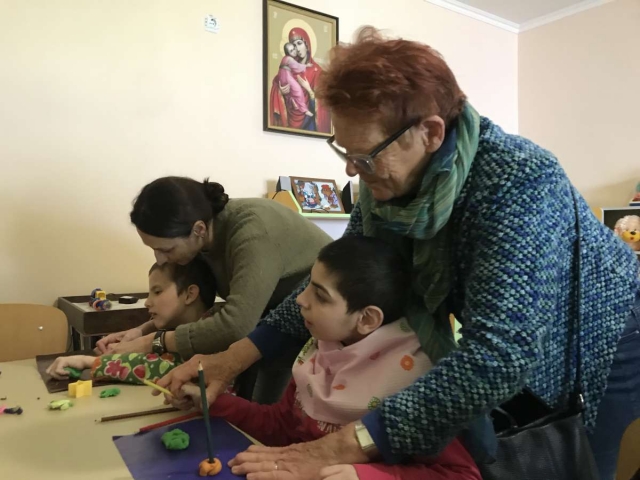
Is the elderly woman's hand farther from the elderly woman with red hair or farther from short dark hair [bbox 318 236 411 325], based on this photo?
short dark hair [bbox 318 236 411 325]

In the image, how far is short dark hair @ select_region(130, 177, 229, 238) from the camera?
140cm

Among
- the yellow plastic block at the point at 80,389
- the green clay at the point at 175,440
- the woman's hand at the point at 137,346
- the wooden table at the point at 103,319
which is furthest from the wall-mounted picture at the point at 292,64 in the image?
the green clay at the point at 175,440

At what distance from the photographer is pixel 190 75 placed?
8.67ft

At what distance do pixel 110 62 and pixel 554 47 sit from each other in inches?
123

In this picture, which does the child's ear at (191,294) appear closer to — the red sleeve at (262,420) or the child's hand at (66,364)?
the child's hand at (66,364)

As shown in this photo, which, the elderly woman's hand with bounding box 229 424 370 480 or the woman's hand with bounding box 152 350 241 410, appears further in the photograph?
the woman's hand with bounding box 152 350 241 410

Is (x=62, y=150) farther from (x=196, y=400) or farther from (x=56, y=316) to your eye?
(x=196, y=400)

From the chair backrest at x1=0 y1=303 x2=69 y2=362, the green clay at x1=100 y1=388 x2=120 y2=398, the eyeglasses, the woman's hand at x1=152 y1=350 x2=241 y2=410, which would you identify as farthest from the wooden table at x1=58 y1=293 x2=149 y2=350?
the eyeglasses

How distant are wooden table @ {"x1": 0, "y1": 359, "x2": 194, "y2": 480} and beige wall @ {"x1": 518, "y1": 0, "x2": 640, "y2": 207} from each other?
3.48 meters

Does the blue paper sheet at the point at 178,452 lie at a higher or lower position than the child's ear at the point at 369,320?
lower

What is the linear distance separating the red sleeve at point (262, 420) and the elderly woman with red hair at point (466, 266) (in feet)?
0.13

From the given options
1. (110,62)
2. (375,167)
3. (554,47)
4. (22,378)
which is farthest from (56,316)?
(554,47)

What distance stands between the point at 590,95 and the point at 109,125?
Answer: 3.13 m

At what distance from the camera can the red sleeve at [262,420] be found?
101 centimetres
